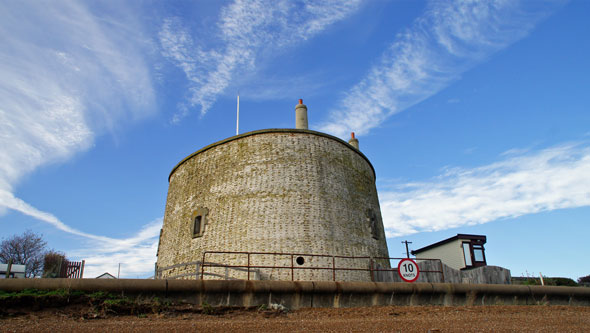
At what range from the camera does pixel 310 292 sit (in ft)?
33.5

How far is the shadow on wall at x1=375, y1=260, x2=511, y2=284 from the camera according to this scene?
13470mm

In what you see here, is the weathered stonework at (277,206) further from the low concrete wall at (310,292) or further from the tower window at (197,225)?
the low concrete wall at (310,292)

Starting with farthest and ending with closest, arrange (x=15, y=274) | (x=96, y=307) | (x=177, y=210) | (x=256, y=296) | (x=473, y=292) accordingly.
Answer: (x=15, y=274), (x=177, y=210), (x=473, y=292), (x=256, y=296), (x=96, y=307)

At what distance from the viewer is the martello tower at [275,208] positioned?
13680mm

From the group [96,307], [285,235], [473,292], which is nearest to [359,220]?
[285,235]

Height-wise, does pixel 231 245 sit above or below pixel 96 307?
above

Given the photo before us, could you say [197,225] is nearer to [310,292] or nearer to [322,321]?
[310,292]

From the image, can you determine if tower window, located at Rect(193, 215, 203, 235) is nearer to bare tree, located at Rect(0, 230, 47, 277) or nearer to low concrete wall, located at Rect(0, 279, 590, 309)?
low concrete wall, located at Rect(0, 279, 590, 309)

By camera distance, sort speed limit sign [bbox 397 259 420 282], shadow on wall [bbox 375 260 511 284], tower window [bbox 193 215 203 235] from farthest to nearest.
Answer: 1. tower window [bbox 193 215 203 235]
2. shadow on wall [bbox 375 260 511 284]
3. speed limit sign [bbox 397 259 420 282]

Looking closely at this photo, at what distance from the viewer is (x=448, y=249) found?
76.9 ft

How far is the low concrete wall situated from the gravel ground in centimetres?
40

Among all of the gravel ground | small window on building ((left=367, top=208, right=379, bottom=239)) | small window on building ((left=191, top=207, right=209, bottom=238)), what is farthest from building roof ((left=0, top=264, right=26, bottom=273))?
small window on building ((left=367, top=208, right=379, bottom=239))

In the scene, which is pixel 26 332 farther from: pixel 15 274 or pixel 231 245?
pixel 15 274

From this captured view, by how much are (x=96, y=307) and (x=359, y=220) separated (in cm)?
1001
